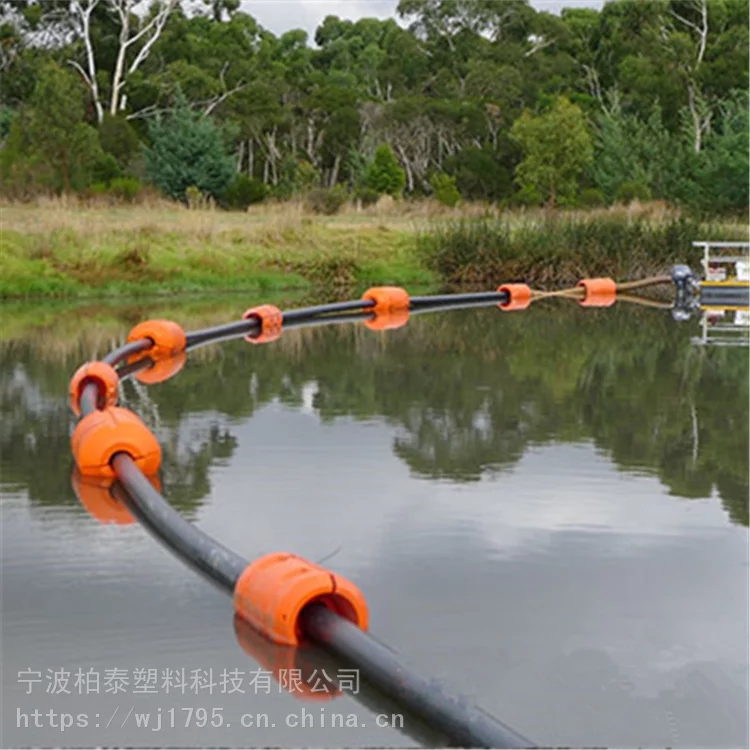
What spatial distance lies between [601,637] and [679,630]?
23cm

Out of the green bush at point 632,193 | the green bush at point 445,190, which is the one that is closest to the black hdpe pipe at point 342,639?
the green bush at point 445,190

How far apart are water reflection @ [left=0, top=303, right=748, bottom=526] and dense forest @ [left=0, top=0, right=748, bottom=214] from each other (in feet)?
41.6

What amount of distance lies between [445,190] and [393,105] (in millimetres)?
5696

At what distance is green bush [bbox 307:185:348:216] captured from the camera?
70.7ft

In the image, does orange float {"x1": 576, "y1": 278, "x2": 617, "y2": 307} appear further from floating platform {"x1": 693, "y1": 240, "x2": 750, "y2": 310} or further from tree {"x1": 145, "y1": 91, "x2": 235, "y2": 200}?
tree {"x1": 145, "y1": 91, "x2": 235, "y2": 200}

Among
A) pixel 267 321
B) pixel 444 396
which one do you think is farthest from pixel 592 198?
pixel 444 396

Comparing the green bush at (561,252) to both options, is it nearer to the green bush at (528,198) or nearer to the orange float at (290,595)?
the green bush at (528,198)

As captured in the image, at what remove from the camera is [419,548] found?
4250mm

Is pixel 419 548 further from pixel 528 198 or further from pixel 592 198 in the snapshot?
pixel 528 198

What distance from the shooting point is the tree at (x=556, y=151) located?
1078 inches

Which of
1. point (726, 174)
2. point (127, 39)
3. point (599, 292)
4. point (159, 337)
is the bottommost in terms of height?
point (599, 292)

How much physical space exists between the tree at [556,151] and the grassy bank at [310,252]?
1077cm

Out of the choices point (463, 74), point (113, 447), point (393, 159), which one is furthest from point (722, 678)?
point (463, 74)

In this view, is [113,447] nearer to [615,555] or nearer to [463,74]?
[615,555]
